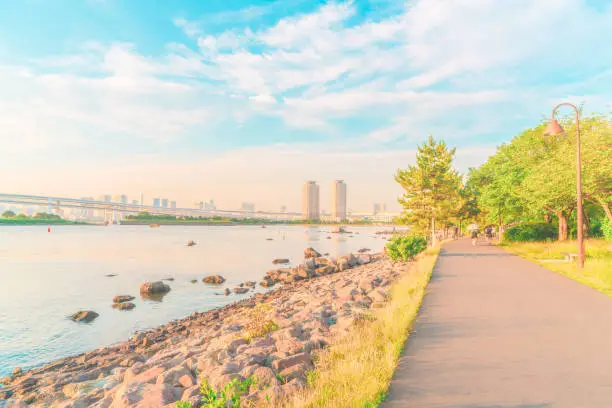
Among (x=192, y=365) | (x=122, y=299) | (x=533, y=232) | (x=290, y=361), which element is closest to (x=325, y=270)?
(x=122, y=299)

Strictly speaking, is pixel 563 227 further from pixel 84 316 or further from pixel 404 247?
pixel 84 316

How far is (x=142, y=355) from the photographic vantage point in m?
11.5

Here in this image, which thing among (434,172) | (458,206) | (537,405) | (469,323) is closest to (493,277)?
(469,323)

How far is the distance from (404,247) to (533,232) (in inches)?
901

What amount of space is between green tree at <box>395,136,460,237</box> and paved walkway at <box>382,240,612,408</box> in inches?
840

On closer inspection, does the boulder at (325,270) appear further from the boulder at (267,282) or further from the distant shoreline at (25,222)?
the distant shoreline at (25,222)

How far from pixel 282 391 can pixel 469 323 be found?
17.1ft

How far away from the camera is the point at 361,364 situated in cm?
556

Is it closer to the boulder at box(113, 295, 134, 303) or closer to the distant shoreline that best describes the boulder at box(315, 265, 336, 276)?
the boulder at box(113, 295, 134, 303)

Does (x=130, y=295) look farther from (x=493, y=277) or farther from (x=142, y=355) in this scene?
(x=493, y=277)

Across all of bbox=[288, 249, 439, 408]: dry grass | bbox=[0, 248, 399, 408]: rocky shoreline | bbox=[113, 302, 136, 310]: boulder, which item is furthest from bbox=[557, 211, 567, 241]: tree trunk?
bbox=[113, 302, 136, 310]: boulder

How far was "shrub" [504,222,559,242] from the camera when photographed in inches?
1507

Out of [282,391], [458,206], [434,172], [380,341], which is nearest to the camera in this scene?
[282,391]

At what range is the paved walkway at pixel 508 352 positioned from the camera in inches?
191
